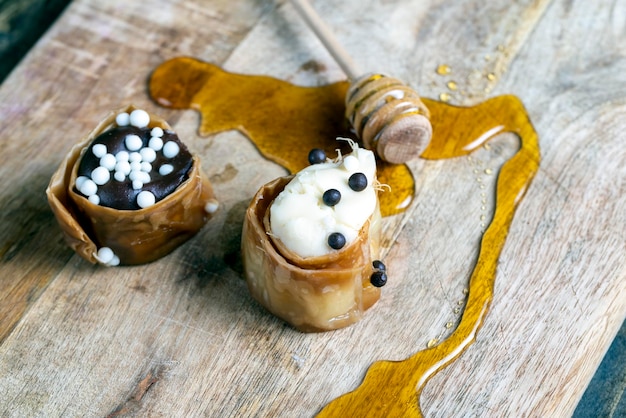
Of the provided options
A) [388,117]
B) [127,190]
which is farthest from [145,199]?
[388,117]

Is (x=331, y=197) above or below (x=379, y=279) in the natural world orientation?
above

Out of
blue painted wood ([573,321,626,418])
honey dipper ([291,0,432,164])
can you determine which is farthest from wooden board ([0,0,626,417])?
blue painted wood ([573,321,626,418])

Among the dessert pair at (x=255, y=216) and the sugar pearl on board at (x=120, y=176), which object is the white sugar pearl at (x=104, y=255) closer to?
the dessert pair at (x=255, y=216)

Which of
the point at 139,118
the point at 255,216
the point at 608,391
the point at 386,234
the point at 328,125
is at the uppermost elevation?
the point at 139,118

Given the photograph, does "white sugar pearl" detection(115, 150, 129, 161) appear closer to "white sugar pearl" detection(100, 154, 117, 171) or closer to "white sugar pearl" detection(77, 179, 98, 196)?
"white sugar pearl" detection(100, 154, 117, 171)

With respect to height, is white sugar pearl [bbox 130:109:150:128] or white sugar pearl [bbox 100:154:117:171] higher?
white sugar pearl [bbox 130:109:150:128]

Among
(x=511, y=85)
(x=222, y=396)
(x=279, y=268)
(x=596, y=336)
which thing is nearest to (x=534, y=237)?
(x=596, y=336)

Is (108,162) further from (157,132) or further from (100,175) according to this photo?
(157,132)
